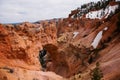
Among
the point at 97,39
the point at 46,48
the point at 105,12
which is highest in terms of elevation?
the point at 105,12

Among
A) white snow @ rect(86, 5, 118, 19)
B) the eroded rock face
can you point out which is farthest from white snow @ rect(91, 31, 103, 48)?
white snow @ rect(86, 5, 118, 19)

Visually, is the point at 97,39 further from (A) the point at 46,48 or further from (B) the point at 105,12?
(B) the point at 105,12

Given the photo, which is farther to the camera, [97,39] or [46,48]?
[97,39]

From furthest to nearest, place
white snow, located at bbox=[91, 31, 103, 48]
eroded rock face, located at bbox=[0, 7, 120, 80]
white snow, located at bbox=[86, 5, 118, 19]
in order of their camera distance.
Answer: white snow, located at bbox=[86, 5, 118, 19] < white snow, located at bbox=[91, 31, 103, 48] < eroded rock face, located at bbox=[0, 7, 120, 80]

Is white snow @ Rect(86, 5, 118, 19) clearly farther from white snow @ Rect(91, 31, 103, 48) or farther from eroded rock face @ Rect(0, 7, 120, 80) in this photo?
eroded rock face @ Rect(0, 7, 120, 80)

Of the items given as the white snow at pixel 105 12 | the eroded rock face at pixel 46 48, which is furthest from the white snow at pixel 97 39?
the white snow at pixel 105 12

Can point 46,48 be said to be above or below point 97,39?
below

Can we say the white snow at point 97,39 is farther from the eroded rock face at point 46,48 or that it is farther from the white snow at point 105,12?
the white snow at point 105,12

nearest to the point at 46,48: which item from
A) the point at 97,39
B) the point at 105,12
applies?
the point at 97,39

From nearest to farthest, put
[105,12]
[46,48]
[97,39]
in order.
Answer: [46,48]
[97,39]
[105,12]

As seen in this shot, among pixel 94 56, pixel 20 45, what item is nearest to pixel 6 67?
pixel 20 45

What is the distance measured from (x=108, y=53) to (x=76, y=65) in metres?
11.6

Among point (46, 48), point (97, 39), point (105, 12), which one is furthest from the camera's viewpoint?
point (105, 12)

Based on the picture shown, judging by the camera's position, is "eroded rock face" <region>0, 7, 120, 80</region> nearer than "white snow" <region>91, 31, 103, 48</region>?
Yes
